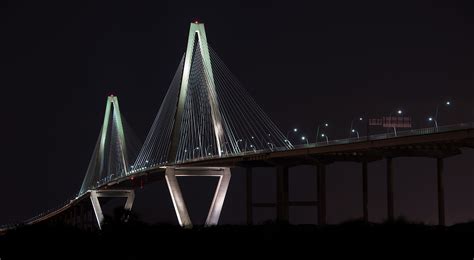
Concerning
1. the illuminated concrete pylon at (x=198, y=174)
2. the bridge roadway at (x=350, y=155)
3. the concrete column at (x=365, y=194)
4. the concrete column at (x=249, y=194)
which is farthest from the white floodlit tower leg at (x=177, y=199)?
the concrete column at (x=365, y=194)

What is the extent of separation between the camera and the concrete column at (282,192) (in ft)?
273

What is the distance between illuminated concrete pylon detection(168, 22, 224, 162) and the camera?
76562mm

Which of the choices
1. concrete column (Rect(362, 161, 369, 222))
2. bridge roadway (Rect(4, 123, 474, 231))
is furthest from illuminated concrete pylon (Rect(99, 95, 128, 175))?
concrete column (Rect(362, 161, 369, 222))

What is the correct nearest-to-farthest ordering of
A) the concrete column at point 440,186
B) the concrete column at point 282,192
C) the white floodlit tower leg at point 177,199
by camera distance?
the concrete column at point 440,186 < the white floodlit tower leg at point 177,199 < the concrete column at point 282,192

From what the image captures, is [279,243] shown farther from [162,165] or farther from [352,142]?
[162,165]

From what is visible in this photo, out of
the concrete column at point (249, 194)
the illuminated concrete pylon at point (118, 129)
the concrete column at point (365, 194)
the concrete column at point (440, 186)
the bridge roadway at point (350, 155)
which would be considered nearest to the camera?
the bridge roadway at point (350, 155)

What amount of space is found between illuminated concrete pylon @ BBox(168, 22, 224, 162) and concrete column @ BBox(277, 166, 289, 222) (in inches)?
295

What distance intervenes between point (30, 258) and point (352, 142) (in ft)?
80.6

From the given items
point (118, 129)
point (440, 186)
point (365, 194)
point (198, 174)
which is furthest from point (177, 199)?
point (118, 129)

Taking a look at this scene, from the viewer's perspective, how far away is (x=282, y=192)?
8475 cm

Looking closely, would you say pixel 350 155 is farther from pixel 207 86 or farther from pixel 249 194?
pixel 249 194

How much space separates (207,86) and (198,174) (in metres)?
8.42

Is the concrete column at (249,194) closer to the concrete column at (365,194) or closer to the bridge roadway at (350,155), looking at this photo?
the bridge roadway at (350,155)

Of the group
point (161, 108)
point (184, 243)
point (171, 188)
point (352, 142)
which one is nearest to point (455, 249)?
point (184, 243)
